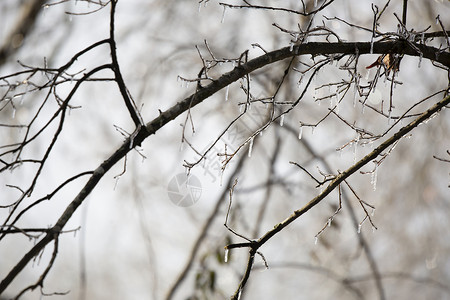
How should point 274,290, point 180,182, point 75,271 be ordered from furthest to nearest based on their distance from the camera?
point 75,271 → point 274,290 → point 180,182

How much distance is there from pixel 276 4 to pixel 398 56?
2.03 meters

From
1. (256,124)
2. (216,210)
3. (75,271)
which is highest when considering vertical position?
(75,271)

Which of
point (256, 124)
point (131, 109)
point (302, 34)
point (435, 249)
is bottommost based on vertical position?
point (131, 109)

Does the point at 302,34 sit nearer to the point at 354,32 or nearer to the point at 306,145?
the point at 306,145

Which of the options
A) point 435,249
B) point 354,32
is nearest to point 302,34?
point 354,32

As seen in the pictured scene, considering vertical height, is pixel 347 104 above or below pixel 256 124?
above

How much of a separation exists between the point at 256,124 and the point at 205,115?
571mm

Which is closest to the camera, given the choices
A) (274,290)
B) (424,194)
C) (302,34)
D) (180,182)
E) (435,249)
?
(302,34)

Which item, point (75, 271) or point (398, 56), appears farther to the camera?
point (75, 271)

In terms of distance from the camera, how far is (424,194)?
4.63 meters

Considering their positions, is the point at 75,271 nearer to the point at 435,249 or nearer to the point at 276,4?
the point at 435,249

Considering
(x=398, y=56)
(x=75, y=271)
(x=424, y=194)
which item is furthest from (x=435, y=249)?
(x=75, y=271)

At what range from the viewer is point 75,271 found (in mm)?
8758

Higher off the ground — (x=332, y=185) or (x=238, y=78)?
(x=238, y=78)
